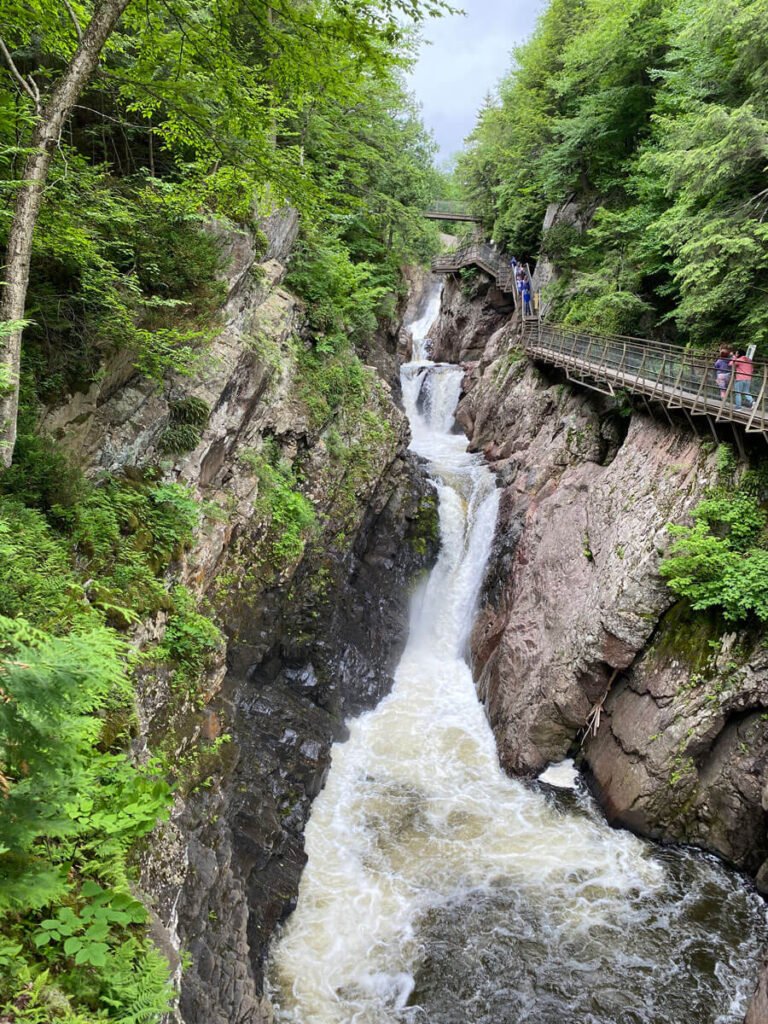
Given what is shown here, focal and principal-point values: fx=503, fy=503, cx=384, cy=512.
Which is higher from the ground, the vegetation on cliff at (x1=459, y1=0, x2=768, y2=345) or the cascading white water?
the vegetation on cliff at (x1=459, y1=0, x2=768, y2=345)

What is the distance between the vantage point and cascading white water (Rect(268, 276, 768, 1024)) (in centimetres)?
755

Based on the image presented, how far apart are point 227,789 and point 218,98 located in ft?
31.1

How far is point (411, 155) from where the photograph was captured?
2116 cm

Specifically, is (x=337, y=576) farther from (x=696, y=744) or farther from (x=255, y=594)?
(x=696, y=744)

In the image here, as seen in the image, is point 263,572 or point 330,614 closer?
point 263,572

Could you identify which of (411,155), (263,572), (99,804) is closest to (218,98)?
(99,804)

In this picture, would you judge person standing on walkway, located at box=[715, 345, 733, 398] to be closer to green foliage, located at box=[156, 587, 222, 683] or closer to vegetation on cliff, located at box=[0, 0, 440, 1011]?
vegetation on cliff, located at box=[0, 0, 440, 1011]

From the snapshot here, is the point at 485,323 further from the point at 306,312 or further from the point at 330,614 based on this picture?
the point at 330,614

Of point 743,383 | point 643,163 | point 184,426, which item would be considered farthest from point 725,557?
point 643,163

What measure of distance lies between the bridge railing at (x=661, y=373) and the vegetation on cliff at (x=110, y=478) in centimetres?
810

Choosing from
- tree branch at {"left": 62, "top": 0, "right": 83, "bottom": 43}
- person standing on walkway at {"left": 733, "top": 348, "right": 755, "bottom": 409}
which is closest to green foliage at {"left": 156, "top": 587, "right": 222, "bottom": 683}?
tree branch at {"left": 62, "top": 0, "right": 83, "bottom": 43}

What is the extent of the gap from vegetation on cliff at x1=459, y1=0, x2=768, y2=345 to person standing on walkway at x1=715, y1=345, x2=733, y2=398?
24.0 inches

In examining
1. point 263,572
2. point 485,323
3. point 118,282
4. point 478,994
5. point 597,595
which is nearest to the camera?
point 118,282

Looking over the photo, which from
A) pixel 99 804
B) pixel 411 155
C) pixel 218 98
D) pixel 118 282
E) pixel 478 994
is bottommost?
pixel 478 994
